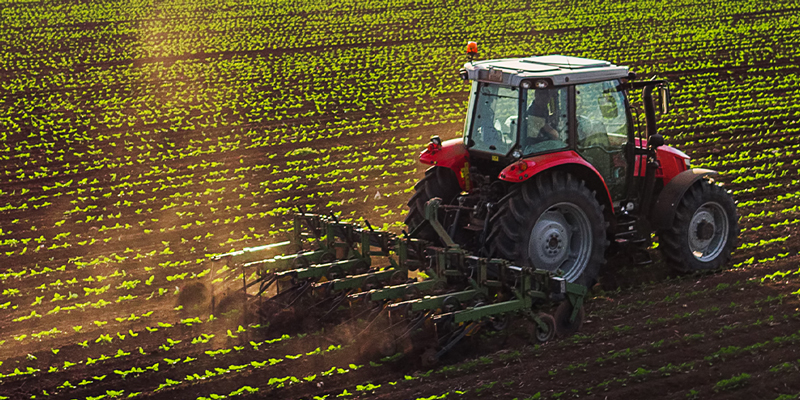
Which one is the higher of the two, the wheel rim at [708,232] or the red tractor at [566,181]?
the red tractor at [566,181]

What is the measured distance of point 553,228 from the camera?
28.7 ft

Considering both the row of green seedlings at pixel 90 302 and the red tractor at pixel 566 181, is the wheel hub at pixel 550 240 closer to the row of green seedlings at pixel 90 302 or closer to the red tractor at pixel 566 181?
the red tractor at pixel 566 181

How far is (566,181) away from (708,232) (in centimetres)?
204

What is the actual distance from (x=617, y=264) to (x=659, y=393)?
3.12 meters

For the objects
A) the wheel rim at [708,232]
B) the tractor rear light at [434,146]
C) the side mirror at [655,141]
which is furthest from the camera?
the wheel rim at [708,232]

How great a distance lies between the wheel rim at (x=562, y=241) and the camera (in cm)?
870

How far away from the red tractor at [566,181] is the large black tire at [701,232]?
1 centimetres

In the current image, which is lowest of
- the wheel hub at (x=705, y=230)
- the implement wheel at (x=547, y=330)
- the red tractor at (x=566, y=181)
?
the implement wheel at (x=547, y=330)

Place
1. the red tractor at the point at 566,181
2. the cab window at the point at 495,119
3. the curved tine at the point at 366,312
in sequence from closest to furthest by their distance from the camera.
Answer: the curved tine at the point at 366,312, the red tractor at the point at 566,181, the cab window at the point at 495,119

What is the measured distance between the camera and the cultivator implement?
310 inches

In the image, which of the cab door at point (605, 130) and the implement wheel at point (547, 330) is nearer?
the implement wheel at point (547, 330)

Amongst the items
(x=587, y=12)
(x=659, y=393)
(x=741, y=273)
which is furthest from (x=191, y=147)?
(x=587, y=12)

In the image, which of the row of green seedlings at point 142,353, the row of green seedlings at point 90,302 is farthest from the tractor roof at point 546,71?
the row of green seedlings at point 90,302

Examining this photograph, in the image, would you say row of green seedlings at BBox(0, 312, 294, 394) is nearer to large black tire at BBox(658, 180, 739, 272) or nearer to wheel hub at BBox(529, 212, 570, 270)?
wheel hub at BBox(529, 212, 570, 270)
